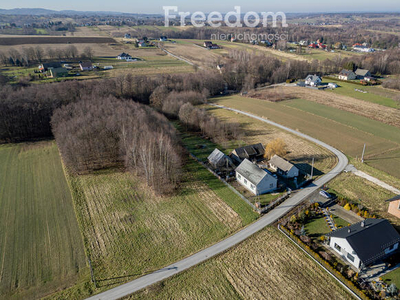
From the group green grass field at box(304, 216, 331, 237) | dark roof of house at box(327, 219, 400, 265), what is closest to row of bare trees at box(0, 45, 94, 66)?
green grass field at box(304, 216, 331, 237)

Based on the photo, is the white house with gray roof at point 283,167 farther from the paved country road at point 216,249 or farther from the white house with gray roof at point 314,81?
the white house with gray roof at point 314,81

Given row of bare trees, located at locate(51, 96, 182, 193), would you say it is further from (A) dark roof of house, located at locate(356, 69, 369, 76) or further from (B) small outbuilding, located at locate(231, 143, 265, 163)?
(A) dark roof of house, located at locate(356, 69, 369, 76)

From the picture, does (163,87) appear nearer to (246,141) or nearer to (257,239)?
(246,141)

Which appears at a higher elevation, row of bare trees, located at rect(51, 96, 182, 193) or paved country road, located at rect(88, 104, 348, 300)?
row of bare trees, located at rect(51, 96, 182, 193)

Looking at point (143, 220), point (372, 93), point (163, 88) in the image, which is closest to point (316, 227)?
point (143, 220)

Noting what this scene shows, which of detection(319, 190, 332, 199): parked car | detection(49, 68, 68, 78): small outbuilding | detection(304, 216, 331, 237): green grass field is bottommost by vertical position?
detection(304, 216, 331, 237): green grass field

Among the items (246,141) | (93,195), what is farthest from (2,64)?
(246,141)

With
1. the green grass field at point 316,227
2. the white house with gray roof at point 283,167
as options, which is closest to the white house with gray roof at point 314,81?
the white house with gray roof at point 283,167

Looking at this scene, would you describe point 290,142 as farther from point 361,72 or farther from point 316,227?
point 361,72
